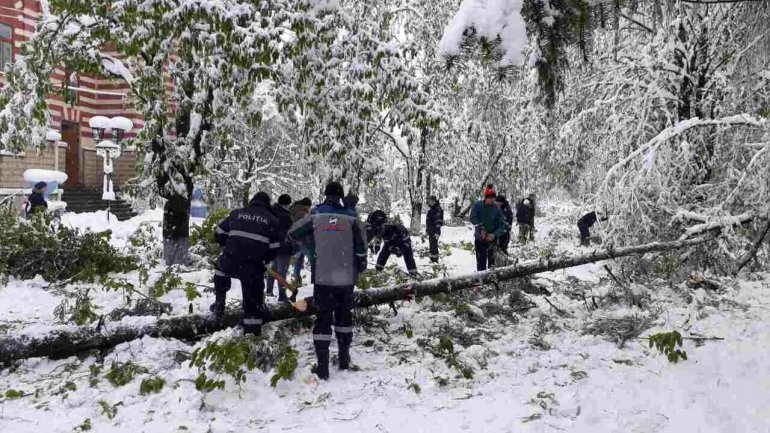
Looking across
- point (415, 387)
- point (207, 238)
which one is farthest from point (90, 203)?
point (415, 387)

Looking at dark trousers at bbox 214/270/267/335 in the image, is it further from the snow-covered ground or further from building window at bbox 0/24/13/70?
building window at bbox 0/24/13/70

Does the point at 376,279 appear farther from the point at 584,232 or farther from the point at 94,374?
the point at 584,232

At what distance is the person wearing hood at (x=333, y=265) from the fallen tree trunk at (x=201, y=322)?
0.91 meters

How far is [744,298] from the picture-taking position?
7840 millimetres

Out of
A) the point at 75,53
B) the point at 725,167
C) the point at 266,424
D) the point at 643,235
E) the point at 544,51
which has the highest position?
the point at 75,53

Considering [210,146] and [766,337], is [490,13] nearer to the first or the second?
[766,337]

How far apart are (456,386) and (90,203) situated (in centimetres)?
2361

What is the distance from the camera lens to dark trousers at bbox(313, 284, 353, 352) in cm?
496

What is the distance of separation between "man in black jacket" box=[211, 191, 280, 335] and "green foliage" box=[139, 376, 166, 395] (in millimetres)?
1142

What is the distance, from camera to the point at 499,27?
3139 millimetres

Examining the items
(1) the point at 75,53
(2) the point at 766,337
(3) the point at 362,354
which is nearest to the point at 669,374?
(2) the point at 766,337

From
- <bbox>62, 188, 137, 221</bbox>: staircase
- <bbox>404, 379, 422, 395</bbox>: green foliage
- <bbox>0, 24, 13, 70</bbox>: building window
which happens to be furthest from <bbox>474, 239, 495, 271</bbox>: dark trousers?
<bbox>0, 24, 13, 70</bbox>: building window

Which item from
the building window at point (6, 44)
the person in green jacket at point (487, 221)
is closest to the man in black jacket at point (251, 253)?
the person in green jacket at point (487, 221)

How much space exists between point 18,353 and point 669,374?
6.03 m
